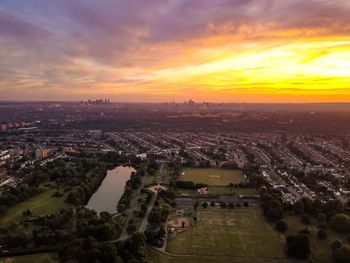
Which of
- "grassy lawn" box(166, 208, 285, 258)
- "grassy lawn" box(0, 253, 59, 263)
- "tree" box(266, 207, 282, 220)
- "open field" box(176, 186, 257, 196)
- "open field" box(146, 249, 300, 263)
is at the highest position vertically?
"tree" box(266, 207, 282, 220)

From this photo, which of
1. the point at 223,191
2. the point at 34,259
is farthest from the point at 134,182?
the point at 34,259

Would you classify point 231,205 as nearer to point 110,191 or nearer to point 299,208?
point 299,208

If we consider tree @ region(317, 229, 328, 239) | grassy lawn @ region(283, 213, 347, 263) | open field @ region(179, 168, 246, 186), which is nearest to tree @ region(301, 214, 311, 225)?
grassy lawn @ region(283, 213, 347, 263)

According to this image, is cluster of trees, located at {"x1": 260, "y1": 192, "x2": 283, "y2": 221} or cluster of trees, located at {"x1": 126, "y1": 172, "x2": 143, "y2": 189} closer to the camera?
cluster of trees, located at {"x1": 260, "y1": 192, "x2": 283, "y2": 221}

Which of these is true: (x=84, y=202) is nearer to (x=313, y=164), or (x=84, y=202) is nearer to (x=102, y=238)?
(x=102, y=238)

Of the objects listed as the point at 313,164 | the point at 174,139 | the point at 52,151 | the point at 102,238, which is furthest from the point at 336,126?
the point at 102,238

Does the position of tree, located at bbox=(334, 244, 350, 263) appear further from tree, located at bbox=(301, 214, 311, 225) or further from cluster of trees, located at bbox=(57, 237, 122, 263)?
cluster of trees, located at bbox=(57, 237, 122, 263)
